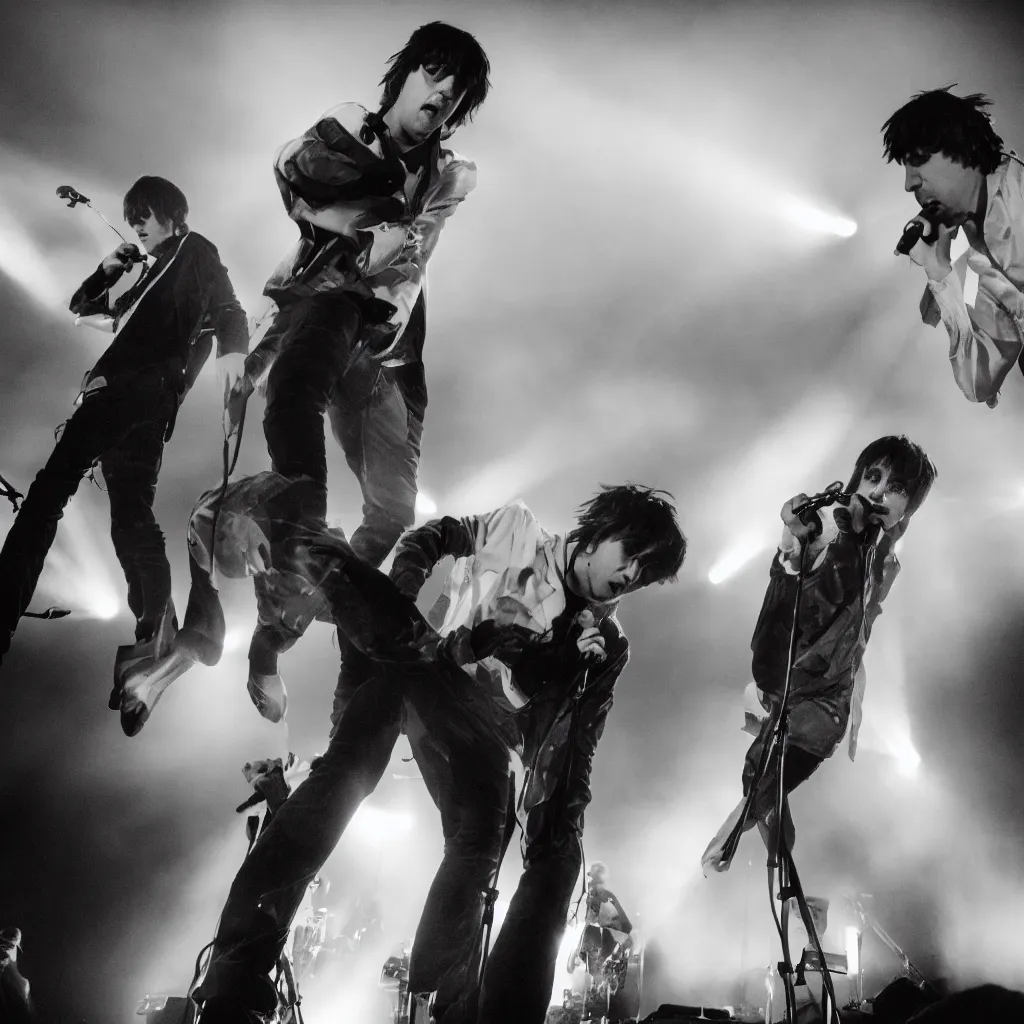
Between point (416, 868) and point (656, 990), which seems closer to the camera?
point (416, 868)

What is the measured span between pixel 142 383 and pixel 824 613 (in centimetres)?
238

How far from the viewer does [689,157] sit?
3.29 m

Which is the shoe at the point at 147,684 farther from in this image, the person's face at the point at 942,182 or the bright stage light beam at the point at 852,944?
the person's face at the point at 942,182

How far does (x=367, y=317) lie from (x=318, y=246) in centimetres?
28

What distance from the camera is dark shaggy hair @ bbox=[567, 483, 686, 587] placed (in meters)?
2.80

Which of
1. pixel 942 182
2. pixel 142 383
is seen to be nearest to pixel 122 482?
pixel 142 383

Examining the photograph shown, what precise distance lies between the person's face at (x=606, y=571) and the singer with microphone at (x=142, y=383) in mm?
1287

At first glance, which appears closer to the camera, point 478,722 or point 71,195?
point 478,722

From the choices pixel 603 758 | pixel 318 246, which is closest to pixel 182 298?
pixel 318 246

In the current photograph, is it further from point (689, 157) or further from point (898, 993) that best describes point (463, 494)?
point (898, 993)

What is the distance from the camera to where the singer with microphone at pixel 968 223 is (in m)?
2.87

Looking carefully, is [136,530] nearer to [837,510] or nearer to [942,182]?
[837,510]

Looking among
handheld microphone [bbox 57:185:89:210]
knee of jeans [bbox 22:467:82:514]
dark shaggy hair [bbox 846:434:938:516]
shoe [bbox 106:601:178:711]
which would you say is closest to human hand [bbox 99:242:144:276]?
handheld microphone [bbox 57:185:89:210]

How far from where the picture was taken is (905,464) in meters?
3.15
